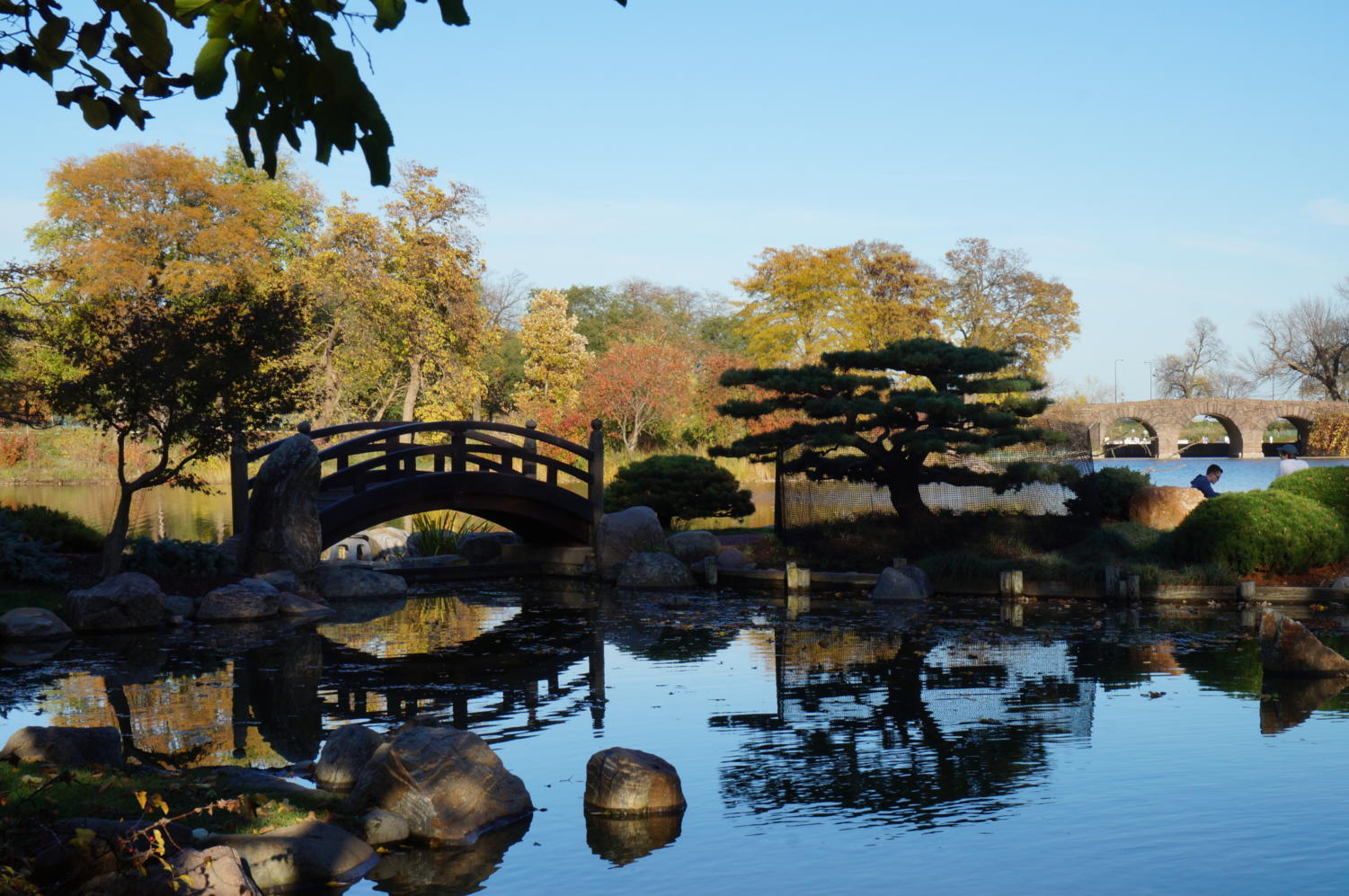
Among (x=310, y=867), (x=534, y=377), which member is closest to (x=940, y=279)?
(x=534, y=377)

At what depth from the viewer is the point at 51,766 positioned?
20.0 ft

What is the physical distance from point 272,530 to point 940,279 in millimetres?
47407

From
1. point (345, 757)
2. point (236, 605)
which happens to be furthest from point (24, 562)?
point (345, 757)

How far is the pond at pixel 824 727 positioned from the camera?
221 inches

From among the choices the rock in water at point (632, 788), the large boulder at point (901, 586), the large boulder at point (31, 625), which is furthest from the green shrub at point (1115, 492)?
the large boulder at point (31, 625)

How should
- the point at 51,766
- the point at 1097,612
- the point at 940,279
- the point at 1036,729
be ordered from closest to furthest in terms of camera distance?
the point at 51,766 < the point at 1036,729 < the point at 1097,612 < the point at 940,279

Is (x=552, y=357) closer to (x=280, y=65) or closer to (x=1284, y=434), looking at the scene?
(x=280, y=65)

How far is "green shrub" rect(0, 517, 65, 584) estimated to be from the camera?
44.5ft

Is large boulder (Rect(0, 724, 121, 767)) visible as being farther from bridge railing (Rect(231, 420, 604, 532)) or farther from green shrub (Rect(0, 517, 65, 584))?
green shrub (Rect(0, 517, 65, 584))

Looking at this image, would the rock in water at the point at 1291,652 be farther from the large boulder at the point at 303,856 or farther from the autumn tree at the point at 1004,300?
the autumn tree at the point at 1004,300

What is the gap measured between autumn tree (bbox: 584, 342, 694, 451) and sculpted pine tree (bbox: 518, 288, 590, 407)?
6.40m

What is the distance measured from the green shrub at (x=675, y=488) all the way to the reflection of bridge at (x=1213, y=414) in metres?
39.6

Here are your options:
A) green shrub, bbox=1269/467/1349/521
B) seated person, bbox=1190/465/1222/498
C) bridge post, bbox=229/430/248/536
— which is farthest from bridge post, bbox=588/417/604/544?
green shrub, bbox=1269/467/1349/521

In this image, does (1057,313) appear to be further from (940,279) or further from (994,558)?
(994,558)
